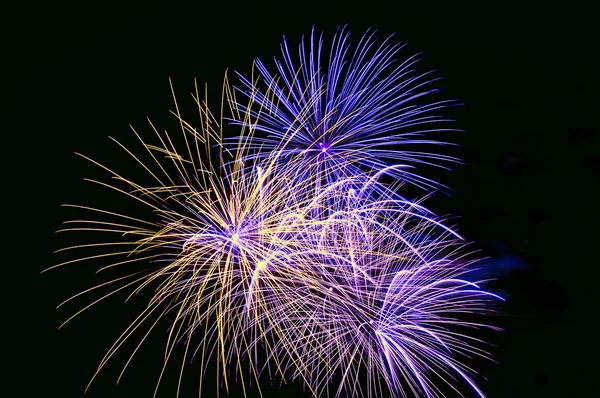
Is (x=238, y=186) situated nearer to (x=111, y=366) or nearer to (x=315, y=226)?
(x=315, y=226)

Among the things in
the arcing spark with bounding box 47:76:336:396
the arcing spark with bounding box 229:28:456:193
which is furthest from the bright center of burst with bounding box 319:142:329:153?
the arcing spark with bounding box 47:76:336:396

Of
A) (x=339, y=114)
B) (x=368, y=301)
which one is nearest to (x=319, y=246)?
(x=368, y=301)

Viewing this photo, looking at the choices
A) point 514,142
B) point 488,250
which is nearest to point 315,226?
point 488,250

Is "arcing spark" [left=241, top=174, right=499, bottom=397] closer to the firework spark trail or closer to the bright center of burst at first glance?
the firework spark trail

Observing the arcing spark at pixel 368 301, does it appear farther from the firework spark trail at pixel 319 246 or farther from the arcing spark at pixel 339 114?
the arcing spark at pixel 339 114

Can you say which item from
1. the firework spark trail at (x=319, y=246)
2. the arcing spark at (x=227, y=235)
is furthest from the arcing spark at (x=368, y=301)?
the arcing spark at (x=227, y=235)

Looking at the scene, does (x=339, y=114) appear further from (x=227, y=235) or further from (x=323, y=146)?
(x=227, y=235)
